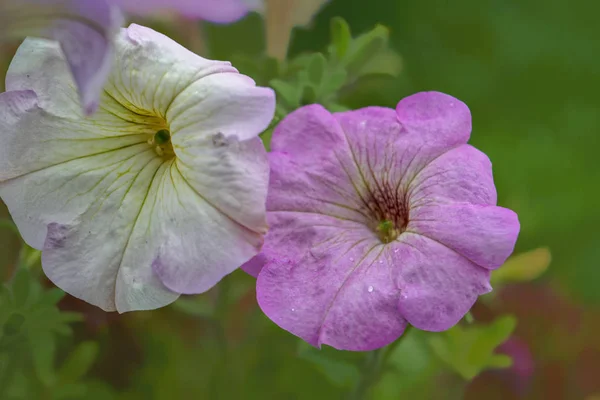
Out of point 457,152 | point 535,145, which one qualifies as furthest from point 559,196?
point 457,152

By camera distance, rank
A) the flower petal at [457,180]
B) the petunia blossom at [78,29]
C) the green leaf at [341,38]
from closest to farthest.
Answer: the petunia blossom at [78,29] < the flower petal at [457,180] < the green leaf at [341,38]

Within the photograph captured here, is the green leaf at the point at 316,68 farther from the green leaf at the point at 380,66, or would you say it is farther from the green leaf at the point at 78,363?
the green leaf at the point at 78,363

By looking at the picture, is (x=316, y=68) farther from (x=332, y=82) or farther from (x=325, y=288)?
(x=325, y=288)

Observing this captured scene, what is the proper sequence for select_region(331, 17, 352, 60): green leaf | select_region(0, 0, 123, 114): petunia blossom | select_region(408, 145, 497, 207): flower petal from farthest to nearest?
select_region(331, 17, 352, 60): green leaf
select_region(408, 145, 497, 207): flower petal
select_region(0, 0, 123, 114): petunia blossom

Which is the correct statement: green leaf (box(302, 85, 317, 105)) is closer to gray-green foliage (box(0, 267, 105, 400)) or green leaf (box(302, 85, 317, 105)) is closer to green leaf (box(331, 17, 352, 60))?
green leaf (box(331, 17, 352, 60))

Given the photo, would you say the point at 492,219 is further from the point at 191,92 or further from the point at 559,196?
the point at 559,196

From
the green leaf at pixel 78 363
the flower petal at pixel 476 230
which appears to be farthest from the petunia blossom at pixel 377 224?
the green leaf at pixel 78 363

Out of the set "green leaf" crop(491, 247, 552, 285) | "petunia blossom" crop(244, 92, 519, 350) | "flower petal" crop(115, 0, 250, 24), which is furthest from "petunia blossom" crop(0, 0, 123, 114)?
"green leaf" crop(491, 247, 552, 285)

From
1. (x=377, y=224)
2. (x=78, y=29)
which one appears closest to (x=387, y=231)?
(x=377, y=224)
